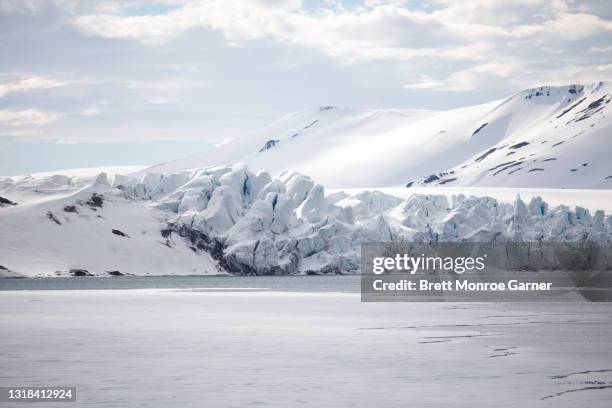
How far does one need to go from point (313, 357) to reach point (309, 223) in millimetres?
90083

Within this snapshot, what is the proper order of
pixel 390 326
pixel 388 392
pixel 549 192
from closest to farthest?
pixel 388 392 < pixel 390 326 < pixel 549 192

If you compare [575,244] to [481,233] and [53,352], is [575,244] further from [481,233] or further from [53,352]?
[53,352]

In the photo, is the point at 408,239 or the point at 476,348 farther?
the point at 408,239

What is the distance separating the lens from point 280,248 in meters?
116

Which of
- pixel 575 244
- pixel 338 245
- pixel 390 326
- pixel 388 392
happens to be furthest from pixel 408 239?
pixel 388 392

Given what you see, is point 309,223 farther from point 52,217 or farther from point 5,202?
point 5,202

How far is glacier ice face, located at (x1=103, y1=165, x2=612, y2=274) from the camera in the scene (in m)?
115

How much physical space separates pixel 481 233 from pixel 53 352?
92.7 meters

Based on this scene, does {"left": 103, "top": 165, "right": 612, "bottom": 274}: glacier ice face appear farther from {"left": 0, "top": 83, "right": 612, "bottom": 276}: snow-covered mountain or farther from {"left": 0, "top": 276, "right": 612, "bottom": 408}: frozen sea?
{"left": 0, "top": 276, "right": 612, "bottom": 408}: frozen sea

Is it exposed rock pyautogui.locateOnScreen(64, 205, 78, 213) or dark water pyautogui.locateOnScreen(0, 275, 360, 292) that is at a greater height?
exposed rock pyautogui.locateOnScreen(64, 205, 78, 213)

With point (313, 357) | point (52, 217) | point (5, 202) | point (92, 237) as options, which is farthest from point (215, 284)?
point (313, 357)

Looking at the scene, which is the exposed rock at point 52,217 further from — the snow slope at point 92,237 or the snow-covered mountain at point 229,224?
the snow-covered mountain at point 229,224

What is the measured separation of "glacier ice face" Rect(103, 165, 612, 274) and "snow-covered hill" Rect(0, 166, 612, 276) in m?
0.14

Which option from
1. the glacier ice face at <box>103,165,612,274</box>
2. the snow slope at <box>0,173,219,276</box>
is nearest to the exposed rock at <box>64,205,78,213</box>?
the snow slope at <box>0,173,219,276</box>
